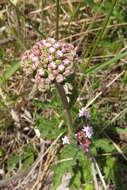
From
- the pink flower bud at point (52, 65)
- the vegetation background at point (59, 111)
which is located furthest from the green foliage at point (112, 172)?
the pink flower bud at point (52, 65)

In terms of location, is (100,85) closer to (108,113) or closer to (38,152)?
(108,113)

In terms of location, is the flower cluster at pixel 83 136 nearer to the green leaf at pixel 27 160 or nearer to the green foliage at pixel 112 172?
the green foliage at pixel 112 172

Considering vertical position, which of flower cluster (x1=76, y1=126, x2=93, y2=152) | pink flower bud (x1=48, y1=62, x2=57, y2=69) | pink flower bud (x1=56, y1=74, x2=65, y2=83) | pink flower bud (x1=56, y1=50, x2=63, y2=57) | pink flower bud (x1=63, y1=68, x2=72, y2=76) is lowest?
flower cluster (x1=76, y1=126, x2=93, y2=152)

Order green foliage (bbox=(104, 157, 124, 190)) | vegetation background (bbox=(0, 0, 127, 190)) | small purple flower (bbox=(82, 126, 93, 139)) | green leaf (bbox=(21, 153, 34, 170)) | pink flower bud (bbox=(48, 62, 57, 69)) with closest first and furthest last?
pink flower bud (bbox=(48, 62, 57, 69))
small purple flower (bbox=(82, 126, 93, 139))
green foliage (bbox=(104, 157, 124, 190))
vegetation background (bbox=(0, 0, 127, 190))
green leaf (bbox=(21, 153, 34, 170))

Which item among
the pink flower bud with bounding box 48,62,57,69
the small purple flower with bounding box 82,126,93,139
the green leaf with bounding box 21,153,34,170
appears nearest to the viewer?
the pink flower bud with bounding box 48,62,57,69

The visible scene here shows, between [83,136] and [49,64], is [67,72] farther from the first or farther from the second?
[83,136]

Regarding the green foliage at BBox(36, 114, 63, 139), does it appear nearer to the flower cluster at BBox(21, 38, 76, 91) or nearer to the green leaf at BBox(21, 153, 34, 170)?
the green leaf at BBox(21, 153, 34, 170)

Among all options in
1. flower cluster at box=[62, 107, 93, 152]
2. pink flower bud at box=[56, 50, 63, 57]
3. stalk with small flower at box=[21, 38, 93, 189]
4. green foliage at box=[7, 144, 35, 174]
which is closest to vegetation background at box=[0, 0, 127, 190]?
green foliage at box=[7, 144, 35, 174]

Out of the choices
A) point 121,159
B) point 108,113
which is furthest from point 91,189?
A: point 108,113
